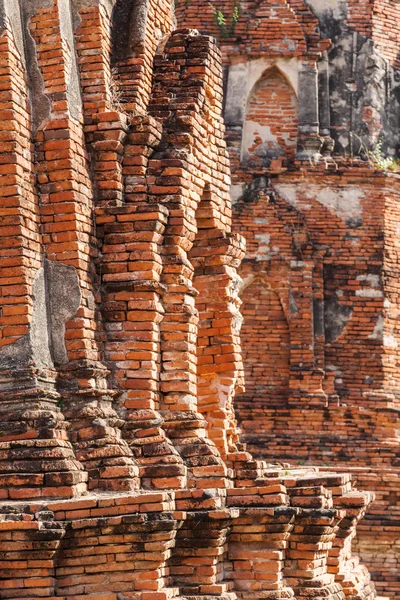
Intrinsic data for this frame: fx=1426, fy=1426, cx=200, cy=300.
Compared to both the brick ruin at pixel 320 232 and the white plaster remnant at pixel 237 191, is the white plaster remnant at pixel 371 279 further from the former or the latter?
the white plaster remnant at pixel 237 191

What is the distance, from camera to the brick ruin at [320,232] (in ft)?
62.6

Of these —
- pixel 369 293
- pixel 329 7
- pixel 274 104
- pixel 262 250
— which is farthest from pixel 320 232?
pixel 329 7

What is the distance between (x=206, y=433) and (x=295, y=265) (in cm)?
906

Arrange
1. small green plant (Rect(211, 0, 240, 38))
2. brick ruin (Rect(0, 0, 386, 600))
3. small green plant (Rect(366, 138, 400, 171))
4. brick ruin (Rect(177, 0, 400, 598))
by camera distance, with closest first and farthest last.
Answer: brick ruin (Rect(0, 0, 386, 600)), brick ruin (Rect(177, 0, 400, 598)), small green plant (Rect(366, 138, 400, 171)), small green plant (Rect(211, 0, 240, 38))

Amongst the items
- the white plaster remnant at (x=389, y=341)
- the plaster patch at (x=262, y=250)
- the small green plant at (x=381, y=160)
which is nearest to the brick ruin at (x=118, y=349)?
the plaster patch at (x=262, y=250)

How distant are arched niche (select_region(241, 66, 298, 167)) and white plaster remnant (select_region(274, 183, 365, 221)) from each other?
1.71 feet

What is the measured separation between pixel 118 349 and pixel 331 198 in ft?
35.0

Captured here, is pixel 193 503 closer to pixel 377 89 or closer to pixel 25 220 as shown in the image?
pixel 25 220

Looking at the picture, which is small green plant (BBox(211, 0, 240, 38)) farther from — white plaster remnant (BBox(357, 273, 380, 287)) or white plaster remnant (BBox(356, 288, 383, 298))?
white plaster remnant (BBox(356, 288, 383, 298))

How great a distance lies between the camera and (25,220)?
31.2 ft

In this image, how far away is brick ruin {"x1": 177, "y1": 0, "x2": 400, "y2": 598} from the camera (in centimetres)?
1909

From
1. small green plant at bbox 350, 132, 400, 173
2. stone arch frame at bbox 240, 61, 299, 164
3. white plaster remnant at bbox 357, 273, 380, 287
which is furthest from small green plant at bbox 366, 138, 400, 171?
white plaster remnant at bbox 357, 273, 380, 287

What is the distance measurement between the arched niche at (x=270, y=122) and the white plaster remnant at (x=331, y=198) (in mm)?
522

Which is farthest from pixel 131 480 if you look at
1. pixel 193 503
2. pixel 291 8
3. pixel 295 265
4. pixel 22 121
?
pixel 291 8
